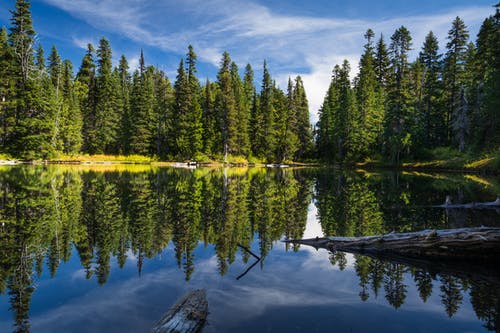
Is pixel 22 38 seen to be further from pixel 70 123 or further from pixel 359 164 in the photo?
pixel 359 164

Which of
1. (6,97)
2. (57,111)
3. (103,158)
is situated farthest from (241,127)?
(6,97)

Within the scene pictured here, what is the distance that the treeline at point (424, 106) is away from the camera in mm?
41531

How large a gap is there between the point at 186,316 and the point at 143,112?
6054cm

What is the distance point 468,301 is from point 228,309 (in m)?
4.23

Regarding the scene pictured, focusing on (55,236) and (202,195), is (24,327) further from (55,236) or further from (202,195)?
(202,195)

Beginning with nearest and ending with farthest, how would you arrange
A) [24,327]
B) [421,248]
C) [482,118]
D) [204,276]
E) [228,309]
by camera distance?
[24,327], [228,309], [204,276], [421,248], [482,118]

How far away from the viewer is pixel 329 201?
17.6 meters

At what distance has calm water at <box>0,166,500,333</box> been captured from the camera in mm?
5305

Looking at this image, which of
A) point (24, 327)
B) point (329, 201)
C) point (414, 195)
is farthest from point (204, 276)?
point (414, 195)

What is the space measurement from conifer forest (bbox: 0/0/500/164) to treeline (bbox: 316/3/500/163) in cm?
16

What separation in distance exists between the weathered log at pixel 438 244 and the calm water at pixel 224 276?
1.71ft

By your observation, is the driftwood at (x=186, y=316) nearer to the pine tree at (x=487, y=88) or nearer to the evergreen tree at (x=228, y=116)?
the pine tree at (x=487, y=88)

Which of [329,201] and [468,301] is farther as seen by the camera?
[329,201]

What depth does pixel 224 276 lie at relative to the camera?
282 inches
